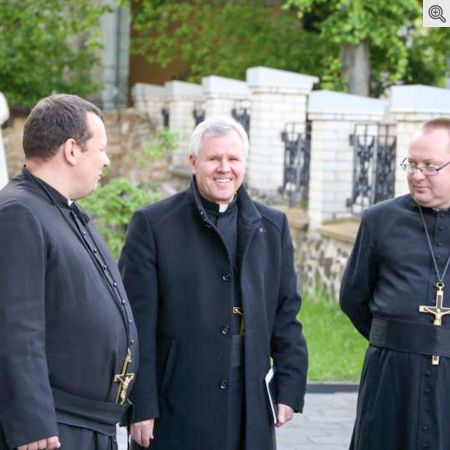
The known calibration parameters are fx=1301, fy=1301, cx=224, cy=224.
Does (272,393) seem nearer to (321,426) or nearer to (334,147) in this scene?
(321,426)

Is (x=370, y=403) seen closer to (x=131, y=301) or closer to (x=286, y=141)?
(x=131, y=301)

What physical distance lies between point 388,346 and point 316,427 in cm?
354

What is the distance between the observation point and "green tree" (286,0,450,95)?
1838 cm

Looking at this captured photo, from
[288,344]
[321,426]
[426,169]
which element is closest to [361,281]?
[288,344]

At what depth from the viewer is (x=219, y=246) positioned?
5.32m

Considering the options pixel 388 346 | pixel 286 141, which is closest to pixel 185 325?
pixel 388 346

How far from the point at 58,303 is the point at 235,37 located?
762 inches

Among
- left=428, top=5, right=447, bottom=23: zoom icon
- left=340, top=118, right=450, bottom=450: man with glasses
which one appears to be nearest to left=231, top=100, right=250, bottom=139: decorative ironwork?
left=428, top=5, right=447, bottom=23: zoom icon

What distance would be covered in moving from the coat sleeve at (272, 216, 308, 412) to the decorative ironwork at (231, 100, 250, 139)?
1293 cm

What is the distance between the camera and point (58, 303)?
4293 millimetres

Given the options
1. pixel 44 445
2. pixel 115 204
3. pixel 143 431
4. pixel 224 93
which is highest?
pixel 224 93

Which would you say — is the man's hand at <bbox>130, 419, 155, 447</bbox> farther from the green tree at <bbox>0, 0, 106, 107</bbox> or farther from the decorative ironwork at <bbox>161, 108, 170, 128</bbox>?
the decorative ironwork at <bbox>161, 108, 170, 128</bbox>

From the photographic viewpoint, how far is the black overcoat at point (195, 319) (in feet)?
17.3

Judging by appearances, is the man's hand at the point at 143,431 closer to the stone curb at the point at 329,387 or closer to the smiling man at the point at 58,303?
the smiling man at the point at 58,303
